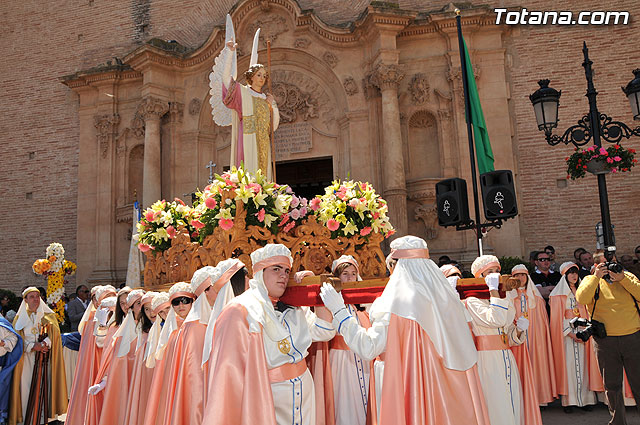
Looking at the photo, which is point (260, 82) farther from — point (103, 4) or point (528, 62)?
point (103, 4)

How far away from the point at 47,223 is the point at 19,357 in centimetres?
1071

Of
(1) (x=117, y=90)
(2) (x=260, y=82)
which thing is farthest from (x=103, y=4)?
(2) (x=260, y=82)

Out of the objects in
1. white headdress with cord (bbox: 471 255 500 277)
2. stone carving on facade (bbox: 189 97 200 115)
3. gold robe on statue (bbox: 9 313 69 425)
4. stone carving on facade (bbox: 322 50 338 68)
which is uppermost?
stone carving on facade (bbox: 322 50 338 68)

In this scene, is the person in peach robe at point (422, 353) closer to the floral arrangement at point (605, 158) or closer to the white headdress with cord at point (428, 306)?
the white headdress with cord at point (428, 306)

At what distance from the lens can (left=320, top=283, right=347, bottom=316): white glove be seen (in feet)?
13.3

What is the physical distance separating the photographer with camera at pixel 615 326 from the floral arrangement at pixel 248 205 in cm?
355

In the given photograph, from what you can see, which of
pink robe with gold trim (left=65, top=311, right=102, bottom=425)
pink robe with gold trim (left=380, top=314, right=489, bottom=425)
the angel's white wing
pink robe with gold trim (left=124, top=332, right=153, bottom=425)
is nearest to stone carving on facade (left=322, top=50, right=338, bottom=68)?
the angel's white wing

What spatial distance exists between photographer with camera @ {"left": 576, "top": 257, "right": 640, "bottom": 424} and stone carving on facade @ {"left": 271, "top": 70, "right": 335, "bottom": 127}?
9.85m

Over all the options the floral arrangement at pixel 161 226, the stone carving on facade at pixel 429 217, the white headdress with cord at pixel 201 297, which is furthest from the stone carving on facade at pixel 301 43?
the white headdress with cord at pixel 201 297

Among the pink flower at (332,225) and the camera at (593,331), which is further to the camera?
the pink flower at (332,225)

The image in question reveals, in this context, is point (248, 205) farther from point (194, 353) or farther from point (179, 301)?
point (194, 353)

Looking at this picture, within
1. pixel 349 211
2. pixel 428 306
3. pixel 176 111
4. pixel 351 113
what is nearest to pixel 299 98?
pixel 351 113

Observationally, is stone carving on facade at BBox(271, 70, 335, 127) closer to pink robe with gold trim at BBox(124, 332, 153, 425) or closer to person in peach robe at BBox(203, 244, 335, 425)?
pink robe with gold trim at BBox(124, 332, 153, 425)

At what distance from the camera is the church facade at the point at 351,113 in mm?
13555
